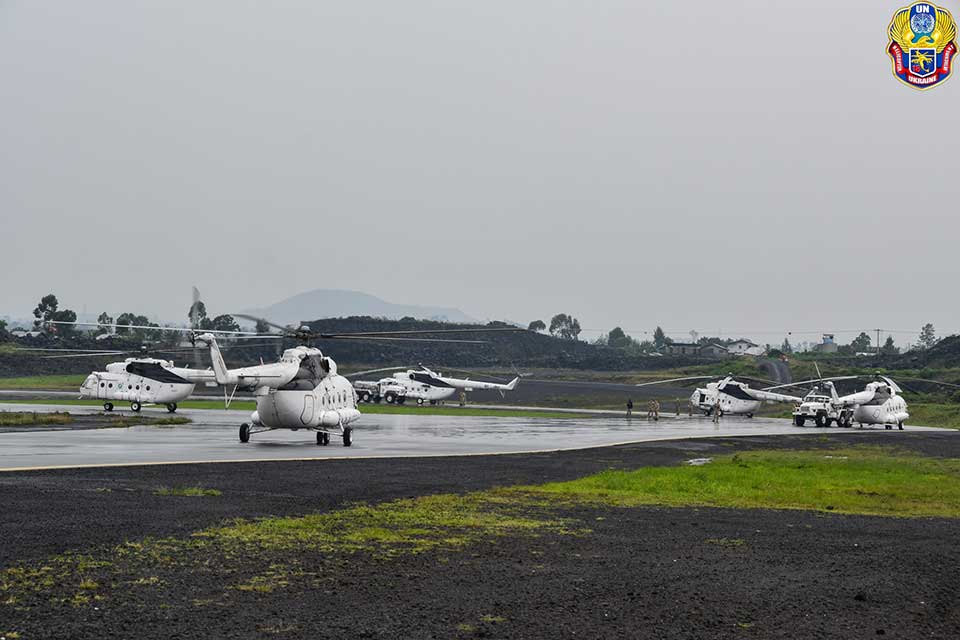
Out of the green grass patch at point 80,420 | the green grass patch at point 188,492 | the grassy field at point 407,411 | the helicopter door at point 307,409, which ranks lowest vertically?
the grassy field at point 407,411

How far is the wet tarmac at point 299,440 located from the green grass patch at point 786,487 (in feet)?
28.8

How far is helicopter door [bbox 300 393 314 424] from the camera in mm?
36156

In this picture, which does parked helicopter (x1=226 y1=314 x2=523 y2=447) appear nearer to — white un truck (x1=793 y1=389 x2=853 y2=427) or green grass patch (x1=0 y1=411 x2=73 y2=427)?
green grass patch (x1=0 y1=411 x2=73 y2=427)

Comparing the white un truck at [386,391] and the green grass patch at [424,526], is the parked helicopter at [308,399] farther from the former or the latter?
the white un truck at [386,391]

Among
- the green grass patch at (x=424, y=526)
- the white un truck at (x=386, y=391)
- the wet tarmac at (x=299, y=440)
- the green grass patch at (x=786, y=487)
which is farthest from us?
the white un truck at (x=386, y=391)

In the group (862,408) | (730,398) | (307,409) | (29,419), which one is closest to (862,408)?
(862,408)

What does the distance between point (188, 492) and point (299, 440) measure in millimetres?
21117

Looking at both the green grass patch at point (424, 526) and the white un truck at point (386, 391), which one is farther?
the white un truck at point (386, 391)

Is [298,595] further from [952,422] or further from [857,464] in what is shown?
[952,422]

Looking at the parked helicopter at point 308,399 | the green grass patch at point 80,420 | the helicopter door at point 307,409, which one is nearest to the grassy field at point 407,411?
the green grass patch at point 80,420

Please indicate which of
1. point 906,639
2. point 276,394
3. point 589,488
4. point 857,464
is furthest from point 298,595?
point 857,464

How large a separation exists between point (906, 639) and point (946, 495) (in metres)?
16.9

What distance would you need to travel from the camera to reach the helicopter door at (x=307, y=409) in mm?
36156

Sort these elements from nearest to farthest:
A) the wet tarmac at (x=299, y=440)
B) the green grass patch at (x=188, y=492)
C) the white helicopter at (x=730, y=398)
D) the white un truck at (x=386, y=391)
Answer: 1. the green grass patch at (x=188, y=492)
2. the wet tarmac at (x=299, y=440)
3. the white helicopter at (x=730, y=398)
4. the white un truck at (x=386, y=391)
